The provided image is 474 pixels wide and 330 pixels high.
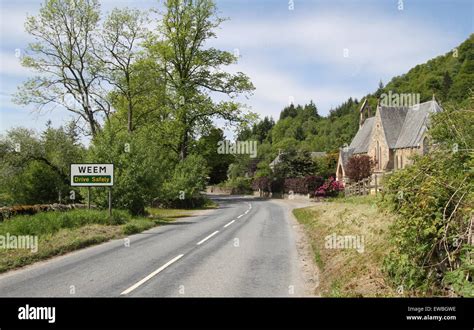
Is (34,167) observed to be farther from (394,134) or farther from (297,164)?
(394,134)

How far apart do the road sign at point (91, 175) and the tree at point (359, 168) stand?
30.0 metres

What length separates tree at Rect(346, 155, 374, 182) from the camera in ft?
143

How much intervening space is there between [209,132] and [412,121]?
26.3 metres

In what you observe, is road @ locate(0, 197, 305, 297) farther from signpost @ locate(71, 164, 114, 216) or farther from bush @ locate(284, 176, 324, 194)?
bush @ locate(284, 176, 324, 194)

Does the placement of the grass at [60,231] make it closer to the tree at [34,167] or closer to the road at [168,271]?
the road at [168,271]

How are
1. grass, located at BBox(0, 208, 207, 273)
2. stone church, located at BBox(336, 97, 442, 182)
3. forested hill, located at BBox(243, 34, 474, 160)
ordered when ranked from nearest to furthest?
grass, located at BBox(0, 208, 207, 273), stone church, located at BBox(336, 97, 442, 182), forested hill, located at BBox(243, 34, 474, 160)

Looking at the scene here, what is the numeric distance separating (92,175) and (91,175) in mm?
47

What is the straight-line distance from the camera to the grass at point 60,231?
12.0 m

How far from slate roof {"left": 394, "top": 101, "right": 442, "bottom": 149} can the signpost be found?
39.2 metres

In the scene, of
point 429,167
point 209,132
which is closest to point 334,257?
point 429,167

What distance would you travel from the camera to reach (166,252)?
1301 cm

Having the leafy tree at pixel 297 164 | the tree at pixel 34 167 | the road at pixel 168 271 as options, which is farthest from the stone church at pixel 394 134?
the road at pixel 168 271

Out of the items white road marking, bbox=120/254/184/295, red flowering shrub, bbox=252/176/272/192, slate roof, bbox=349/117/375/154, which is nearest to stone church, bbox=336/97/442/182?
slate roof, bbox=349/117/375/154

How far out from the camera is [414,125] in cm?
5356
